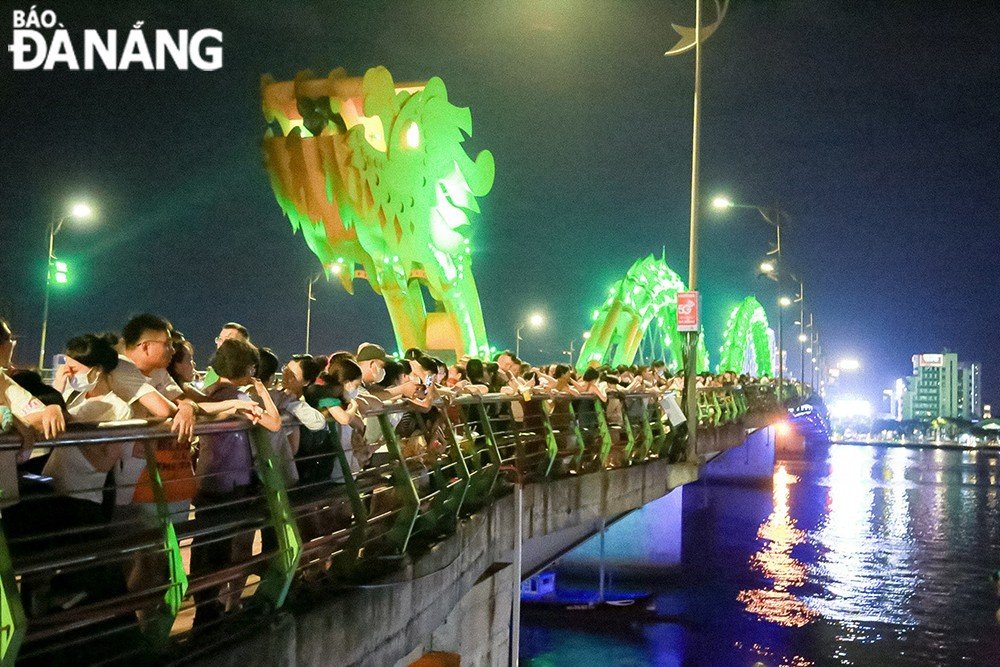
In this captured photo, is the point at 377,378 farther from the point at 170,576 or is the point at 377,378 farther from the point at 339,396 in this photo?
the point at 170,576

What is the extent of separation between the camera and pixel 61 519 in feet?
14.4

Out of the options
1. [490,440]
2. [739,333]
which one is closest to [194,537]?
[490,440]

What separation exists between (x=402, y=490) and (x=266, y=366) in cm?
133

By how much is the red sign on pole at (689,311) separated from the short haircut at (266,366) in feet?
36.3

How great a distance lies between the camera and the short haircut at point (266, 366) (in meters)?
6.44

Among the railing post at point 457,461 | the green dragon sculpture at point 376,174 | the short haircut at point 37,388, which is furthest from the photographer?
the green dragon sculpture at point 376,174

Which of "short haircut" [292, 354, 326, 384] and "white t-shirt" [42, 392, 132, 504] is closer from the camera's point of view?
"white t-shirt" [42, 392, 132, 504]

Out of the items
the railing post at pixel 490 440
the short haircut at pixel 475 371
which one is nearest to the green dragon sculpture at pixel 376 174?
the short haircut at pixel 475 371

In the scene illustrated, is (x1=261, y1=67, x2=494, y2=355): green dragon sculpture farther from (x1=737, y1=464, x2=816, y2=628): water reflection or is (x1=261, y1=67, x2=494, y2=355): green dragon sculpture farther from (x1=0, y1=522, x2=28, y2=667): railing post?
(x1=0, y1=522, x2=28, y2=667): railing post

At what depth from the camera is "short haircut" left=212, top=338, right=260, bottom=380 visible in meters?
5.59

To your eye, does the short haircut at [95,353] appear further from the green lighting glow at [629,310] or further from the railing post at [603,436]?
the green lighting glow at [629,310]

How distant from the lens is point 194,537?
5.11 meters

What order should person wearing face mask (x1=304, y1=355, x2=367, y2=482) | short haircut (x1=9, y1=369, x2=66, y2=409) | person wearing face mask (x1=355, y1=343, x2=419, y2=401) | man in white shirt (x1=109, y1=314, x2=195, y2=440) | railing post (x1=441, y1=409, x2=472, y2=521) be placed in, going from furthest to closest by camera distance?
railing post (x1=441, y1=409, x2=472, y2=521)
person wearing face mask (x1=355, y1=343, x2=419, y2=401)
person wearing face mask (x1=304, y1=355, x2=367, y2=482)
man in white shirt (x1=109, y1=314, x2=195, y2=440)
short haircut (x1=9, y1=369, x2=66, y2=409)

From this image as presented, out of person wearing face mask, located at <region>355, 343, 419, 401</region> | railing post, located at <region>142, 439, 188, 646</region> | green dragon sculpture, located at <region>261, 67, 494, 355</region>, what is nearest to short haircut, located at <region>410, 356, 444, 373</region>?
person wearing face mask, located at <region>355, 343, 419, 401</region>
